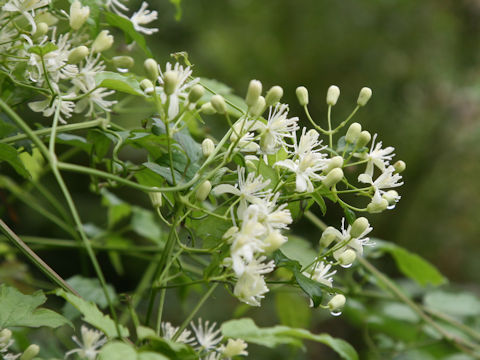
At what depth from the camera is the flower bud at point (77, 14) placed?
0.55m

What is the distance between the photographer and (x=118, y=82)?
552mm

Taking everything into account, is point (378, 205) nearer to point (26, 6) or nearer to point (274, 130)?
point (274, 130)

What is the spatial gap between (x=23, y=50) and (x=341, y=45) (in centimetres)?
264

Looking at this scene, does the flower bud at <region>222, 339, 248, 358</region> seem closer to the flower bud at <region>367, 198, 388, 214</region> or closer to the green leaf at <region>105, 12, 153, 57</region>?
the flower bud at <region>367, 198, 388, 214</region>

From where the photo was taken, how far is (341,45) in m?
3.02

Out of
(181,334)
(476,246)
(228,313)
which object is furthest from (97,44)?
(476,246)

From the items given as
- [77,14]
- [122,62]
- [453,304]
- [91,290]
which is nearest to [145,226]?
[91,290]

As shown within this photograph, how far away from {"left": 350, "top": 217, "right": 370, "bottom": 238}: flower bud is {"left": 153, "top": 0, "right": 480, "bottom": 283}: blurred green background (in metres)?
2.43

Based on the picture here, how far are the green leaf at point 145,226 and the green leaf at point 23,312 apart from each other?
478mm

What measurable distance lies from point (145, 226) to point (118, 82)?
0.53 m

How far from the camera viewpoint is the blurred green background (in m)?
2.95

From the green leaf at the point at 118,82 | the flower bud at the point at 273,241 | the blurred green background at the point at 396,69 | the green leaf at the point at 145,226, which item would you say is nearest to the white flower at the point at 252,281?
the flower bud at the point at 273,241

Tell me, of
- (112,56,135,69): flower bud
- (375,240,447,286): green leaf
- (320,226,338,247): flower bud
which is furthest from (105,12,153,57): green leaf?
(375,240,447,286): green leaf

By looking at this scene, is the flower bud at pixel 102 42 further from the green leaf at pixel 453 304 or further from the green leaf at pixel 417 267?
the green leaf at pixel 453 304
